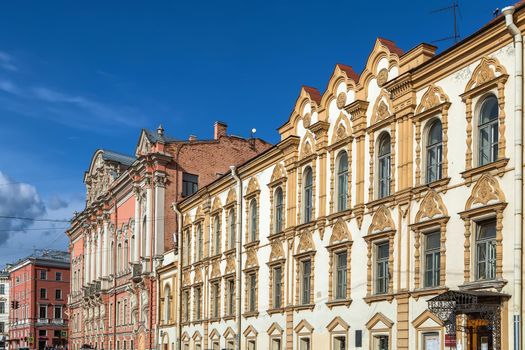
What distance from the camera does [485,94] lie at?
19.5 m

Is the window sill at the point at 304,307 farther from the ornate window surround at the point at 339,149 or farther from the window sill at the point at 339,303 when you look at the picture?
the ornate window surround at the point at 339,149

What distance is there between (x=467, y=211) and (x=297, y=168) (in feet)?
34.6

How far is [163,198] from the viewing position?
46.4 meters

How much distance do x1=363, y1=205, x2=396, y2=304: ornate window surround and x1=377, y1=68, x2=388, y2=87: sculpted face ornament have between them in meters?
3.79

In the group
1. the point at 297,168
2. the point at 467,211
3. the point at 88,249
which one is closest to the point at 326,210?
the point at 297,168

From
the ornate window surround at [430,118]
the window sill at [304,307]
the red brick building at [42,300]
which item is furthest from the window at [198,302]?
the red brick building at [42,300]

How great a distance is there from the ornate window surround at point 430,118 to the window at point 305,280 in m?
7.45

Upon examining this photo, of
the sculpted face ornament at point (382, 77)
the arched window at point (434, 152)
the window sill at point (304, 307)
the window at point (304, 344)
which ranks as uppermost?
the sculpted face ornament at point (382, 77)

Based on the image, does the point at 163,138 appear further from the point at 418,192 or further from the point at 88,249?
the point at 418,192

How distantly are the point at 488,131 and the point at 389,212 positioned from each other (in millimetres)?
4437

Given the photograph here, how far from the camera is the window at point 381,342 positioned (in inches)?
907

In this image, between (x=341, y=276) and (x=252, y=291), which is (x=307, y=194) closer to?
(x=341, y=276)

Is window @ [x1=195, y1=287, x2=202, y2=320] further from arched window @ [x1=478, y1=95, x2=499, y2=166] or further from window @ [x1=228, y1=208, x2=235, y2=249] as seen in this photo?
arched window @ [x1=478, y1=95, x2=499, y2=166]

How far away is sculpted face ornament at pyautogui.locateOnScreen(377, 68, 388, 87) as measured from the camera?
23719mm
